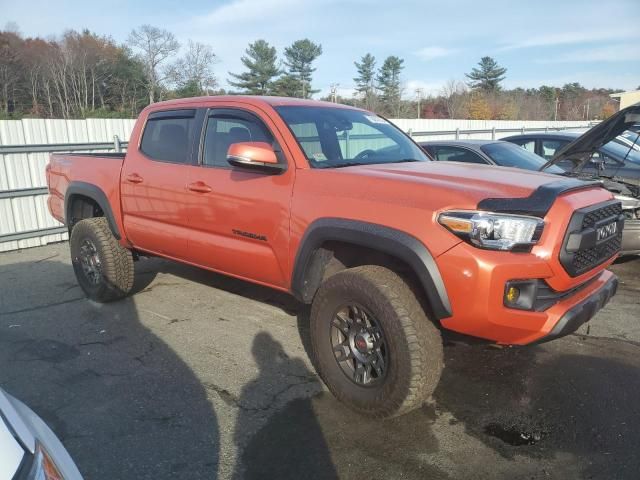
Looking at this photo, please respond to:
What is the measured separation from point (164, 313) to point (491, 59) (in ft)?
212

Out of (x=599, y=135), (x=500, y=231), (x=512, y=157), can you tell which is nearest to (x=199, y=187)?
(x=500, y=231)

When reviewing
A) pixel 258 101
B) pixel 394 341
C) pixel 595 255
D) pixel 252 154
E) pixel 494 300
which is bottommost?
pixel 394 341

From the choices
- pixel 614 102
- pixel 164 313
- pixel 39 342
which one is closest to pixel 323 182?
pixel 164 313

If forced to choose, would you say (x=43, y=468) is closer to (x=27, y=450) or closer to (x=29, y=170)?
(x=27, y=450)

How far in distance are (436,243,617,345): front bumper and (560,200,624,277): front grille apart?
13 cm

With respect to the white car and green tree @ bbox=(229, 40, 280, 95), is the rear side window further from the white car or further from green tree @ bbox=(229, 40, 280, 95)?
green tree @ bbox=(229, 40, 280, 95)

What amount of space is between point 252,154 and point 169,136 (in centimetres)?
162

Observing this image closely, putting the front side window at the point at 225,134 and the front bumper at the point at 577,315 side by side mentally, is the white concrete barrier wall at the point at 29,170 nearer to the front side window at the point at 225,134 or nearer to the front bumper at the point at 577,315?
the front side window at the point at 225,134

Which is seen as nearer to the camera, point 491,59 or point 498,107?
point 498,107

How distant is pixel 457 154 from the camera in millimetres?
7305

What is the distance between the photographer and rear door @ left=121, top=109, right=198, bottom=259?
4.27m

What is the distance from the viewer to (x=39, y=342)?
4.35 meters

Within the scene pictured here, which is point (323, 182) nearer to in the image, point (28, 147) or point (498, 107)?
point (28, 147)

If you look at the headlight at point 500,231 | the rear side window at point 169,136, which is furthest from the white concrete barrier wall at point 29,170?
the headlight at point 500,231
